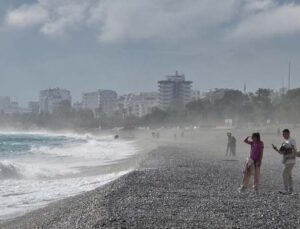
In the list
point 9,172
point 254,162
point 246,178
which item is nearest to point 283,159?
point 254,162

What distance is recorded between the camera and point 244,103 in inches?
5285

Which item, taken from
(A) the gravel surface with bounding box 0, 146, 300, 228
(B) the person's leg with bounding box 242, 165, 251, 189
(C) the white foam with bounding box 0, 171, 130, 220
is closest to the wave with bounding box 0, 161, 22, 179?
(C) the white foam with bounding box 0, 171, 130, 220

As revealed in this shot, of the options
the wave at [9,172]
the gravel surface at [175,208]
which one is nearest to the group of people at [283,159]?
the gravel surface at [175,208]

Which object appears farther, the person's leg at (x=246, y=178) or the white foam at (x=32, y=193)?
the white foam at (x=32, y=193)

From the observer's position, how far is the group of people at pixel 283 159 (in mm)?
12125

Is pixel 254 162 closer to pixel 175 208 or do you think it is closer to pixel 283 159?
pixel 283 159

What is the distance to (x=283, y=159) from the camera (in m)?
12.3

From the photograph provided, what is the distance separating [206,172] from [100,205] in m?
7.81

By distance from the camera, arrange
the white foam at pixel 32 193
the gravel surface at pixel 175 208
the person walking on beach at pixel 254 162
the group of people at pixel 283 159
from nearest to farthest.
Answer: the gravel surface at pixel 175 208, the group of people at pixel 283 159, the person walking on beach at pixel 254 162, the white foam at pixel 32 193

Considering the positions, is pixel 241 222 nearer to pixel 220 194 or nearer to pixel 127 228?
pixel 127 228

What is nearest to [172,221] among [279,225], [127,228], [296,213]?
[127,228]

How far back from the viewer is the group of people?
12.1 metres

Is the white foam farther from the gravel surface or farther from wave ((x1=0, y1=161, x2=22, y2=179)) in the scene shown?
wave ((x1=0, y1=161, x2=22, y2=179))

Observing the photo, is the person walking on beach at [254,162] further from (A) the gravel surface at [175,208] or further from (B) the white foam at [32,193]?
(B) the white foam at [32,193]
